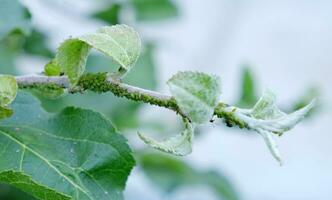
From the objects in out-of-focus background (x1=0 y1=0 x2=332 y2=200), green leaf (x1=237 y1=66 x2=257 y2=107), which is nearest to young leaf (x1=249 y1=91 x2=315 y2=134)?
green leaf (x1=237 y1=66 x2=257 y2=107)

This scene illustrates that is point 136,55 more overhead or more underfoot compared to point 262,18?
more overhead

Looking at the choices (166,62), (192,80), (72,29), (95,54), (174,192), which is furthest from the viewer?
(166,62)

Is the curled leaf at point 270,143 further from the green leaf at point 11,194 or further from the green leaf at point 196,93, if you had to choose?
the green leaf at point 11,194

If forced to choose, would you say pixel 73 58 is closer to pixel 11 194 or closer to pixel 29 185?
pixel 29 185

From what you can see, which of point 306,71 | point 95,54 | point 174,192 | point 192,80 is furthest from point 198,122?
point 306,71

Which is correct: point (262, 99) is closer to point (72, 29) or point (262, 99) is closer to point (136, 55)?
point (136, 55)

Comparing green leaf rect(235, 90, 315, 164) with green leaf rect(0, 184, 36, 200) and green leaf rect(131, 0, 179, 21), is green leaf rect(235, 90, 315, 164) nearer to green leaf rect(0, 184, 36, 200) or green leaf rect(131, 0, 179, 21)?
green leaf rect(0, 184, 36, 200)

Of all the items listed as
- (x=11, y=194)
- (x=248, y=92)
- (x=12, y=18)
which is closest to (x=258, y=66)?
(x=248, y=92)
